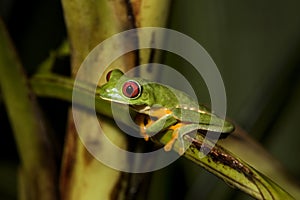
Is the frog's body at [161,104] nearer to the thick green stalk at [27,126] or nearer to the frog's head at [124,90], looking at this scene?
the frog's head at [124,90]

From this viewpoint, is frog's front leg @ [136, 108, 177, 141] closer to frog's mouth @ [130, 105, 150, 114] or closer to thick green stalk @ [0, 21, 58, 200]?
frog's mouth @ [130, 105, 150, 114]

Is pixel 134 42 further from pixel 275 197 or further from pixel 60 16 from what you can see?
pixel 60 16

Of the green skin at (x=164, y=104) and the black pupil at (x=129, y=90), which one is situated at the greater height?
the black pupil at (x=129, y=90)

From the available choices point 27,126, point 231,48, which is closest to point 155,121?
point 27,126

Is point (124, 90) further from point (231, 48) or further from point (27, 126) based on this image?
point (231, 48)

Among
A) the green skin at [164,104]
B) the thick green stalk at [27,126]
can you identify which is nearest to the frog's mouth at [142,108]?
the green skin at [164,104]

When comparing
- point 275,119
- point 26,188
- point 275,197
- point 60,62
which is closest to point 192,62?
point 275,119

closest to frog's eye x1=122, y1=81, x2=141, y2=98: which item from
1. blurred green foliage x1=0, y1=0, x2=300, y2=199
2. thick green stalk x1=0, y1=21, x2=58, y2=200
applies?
thick green stalk x1=0, y1=21, x2=58, y2=200
